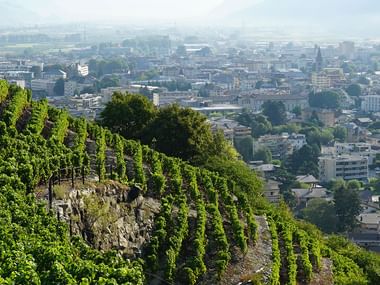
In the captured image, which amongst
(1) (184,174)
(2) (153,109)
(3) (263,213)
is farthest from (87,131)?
(2) (153,109)

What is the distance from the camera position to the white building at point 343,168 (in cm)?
3428

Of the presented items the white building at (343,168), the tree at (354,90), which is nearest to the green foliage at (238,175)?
the white building at (343,168)

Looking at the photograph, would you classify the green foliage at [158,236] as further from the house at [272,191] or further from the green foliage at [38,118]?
the house at [272,191]

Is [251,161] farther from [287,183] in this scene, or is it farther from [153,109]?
[153,109]

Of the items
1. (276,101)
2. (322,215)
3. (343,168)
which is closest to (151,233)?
(322,215)

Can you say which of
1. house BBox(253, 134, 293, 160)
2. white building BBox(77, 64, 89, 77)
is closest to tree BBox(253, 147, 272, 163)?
house BBox(253, 134, 293, 160)

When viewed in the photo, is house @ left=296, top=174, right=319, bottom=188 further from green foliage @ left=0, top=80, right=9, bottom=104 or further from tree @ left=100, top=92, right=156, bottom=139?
green foliage @ left=0, top=80, right=9, bottom=104

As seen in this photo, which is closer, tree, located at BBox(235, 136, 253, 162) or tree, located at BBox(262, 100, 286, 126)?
tree, located at BBox(235, 136, 253, 162)

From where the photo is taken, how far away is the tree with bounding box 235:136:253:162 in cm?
3705

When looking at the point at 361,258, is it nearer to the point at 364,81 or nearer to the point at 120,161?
the point at 120,161

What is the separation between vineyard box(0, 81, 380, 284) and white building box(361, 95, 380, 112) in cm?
4605

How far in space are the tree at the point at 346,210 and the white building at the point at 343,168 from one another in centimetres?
926

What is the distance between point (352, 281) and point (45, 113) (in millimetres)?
4811

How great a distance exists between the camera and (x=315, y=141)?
40688mm
